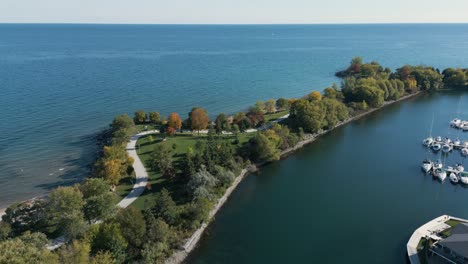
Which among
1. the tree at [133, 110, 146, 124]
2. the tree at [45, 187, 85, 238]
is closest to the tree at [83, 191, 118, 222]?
the tree at [45, 187, 85, 238]

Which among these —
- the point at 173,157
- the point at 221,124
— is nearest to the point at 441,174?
the point at 221,124

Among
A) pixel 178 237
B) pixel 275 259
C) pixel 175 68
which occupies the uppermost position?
pixel 175 68

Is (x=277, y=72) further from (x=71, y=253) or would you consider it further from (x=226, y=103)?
(x=71, y=253)

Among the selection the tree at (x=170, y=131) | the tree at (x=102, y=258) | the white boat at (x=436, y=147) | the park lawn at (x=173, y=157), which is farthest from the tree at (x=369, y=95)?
the tree at (x=102, y=258)

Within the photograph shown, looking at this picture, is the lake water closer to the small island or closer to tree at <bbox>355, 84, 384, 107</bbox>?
the small island

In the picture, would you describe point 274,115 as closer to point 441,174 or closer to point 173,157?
point 173,157

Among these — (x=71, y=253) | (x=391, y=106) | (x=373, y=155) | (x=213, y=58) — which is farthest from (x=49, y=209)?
(x=213, y=58)

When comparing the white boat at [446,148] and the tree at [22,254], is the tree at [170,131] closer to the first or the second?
the tree at [22,254]
